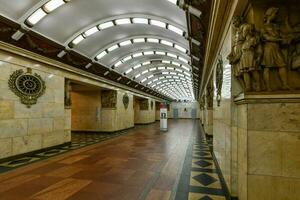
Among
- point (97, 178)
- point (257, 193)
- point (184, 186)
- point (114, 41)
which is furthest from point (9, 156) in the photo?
point (257, 193)

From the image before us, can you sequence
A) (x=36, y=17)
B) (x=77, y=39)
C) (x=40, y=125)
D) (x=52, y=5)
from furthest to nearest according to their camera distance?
1. (x=77, y=39)
2. (x=40, y=125)
3. (x=36, y=17)
4. (x=52, y=5)

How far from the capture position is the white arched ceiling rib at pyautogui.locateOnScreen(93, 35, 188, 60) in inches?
310

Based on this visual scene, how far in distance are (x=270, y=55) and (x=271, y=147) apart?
1.02m

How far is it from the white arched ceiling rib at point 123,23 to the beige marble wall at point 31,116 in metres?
1.48

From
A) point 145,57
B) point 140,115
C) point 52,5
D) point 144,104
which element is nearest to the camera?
point 52,5

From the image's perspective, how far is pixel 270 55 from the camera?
7.12ft

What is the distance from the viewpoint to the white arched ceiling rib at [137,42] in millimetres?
7879

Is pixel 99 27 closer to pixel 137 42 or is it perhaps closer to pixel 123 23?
pixel 123 23

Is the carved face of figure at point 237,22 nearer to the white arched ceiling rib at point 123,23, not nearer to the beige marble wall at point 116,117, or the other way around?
the white arched ceiling rib at point 123,23

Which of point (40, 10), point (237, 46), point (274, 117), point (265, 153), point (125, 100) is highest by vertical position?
point (40, 10)

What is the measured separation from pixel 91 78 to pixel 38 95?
342 cm

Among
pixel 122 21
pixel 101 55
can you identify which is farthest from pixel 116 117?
pixel 122 21

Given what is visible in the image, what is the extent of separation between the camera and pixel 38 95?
633cm

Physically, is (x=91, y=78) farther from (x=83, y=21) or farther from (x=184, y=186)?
(x=184, y=186)
